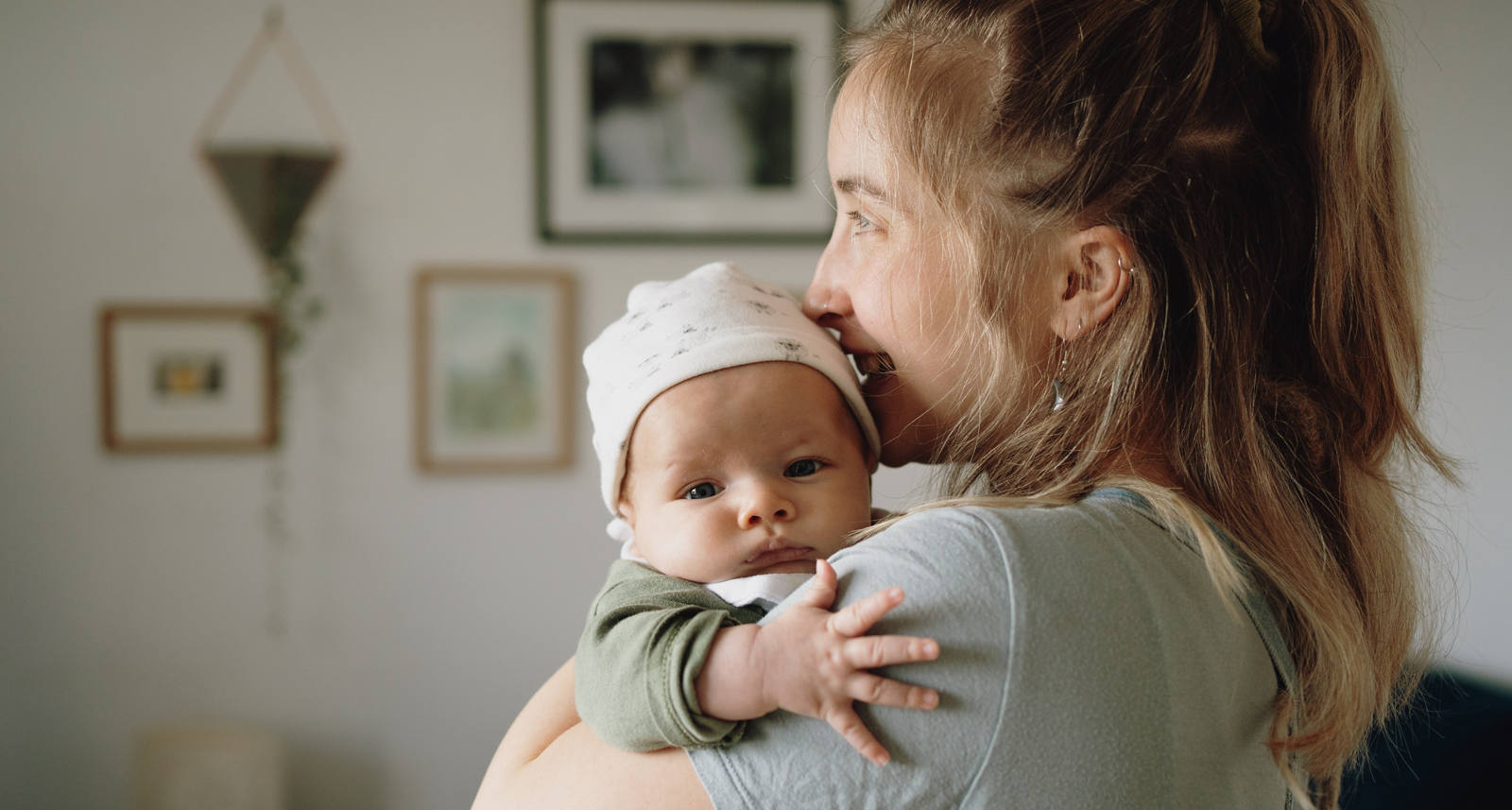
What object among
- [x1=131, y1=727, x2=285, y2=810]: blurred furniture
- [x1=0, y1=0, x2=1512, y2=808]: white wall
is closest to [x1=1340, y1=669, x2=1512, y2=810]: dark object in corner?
[x1=0, y1=0, x2=1512, y2=808]: white wall

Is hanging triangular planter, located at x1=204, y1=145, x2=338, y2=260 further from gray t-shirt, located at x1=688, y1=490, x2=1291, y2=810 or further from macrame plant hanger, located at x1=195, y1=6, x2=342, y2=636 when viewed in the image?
gray t-shirt, located at x1=688, y1=490, x2=1291, y2=810

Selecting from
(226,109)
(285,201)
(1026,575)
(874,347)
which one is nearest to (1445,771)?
(874,347)

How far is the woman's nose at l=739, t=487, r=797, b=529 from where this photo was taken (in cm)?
95

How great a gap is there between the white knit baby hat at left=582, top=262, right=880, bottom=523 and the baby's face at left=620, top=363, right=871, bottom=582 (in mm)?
14

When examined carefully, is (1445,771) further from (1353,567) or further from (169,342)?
(169,342)

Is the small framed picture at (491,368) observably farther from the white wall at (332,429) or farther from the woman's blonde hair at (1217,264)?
the woman's blonde hair at (1217,264)

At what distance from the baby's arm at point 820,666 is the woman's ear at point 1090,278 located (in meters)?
0.29

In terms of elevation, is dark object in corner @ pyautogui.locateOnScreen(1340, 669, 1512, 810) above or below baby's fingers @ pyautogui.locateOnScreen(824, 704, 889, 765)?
below

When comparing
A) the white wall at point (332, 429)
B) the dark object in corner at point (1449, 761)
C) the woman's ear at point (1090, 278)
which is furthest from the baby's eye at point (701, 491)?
the white wall at point (332, 429)

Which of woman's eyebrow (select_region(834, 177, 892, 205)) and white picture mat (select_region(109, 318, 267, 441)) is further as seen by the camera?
white picture mat (select_region(109, 318, 267, 441))

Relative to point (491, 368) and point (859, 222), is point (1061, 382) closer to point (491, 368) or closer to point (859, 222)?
point (859, 222)

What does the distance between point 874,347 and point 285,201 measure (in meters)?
2.25

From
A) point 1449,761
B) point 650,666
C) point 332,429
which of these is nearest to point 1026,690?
point 650,666

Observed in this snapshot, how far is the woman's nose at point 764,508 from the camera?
953 millimetres
